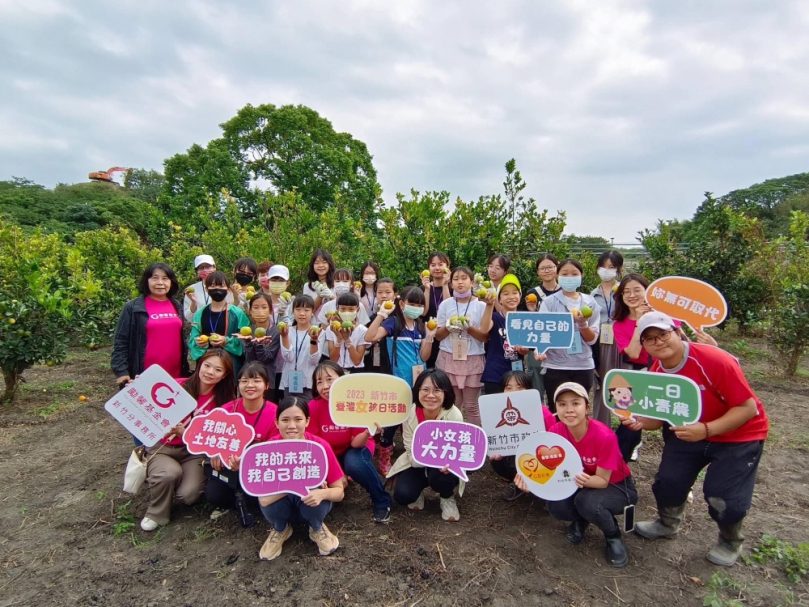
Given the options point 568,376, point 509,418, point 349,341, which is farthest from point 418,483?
point 568,376

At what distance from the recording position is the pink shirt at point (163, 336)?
4102 mm

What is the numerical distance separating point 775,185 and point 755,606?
210 feet

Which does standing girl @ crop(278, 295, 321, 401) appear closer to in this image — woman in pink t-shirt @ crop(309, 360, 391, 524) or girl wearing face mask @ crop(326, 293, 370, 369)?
girl wearing face mask @ crop(326, 293, 370, 369)

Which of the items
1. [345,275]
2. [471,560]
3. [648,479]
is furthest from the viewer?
[345,275]

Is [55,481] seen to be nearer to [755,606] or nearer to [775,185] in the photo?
[755,606]

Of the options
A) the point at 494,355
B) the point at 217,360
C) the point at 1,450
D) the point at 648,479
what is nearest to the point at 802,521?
the point at 648,479

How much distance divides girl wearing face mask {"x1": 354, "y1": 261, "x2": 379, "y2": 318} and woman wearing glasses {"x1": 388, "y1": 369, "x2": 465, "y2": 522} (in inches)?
56.6

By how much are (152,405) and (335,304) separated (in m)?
1.83

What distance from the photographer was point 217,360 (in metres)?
3.65

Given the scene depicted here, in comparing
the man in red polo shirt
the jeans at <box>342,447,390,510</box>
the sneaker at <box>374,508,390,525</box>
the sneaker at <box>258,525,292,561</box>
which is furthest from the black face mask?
the man in red polo shirt

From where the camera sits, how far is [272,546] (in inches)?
123

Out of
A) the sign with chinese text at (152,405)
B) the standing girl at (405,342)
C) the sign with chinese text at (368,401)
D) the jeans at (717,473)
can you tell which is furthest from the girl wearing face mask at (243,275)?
the jeans at (717,473)

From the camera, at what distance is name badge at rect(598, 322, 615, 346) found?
4379 millimetres

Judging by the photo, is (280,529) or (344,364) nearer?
(280,529)
